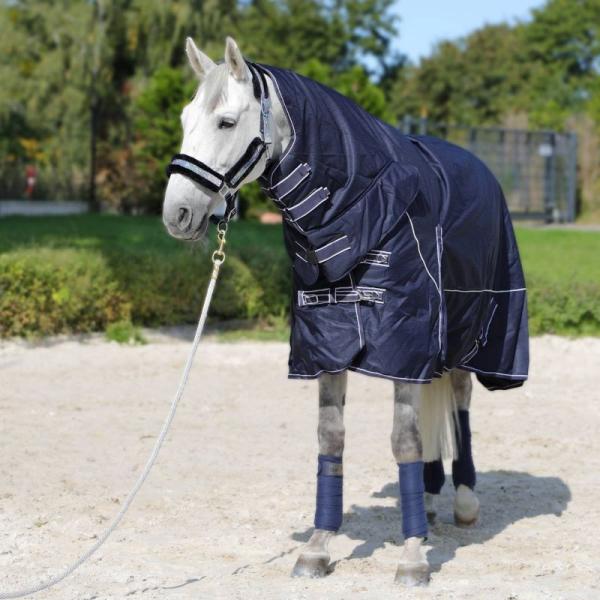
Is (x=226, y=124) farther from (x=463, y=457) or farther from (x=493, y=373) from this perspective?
(x=463, y=457)

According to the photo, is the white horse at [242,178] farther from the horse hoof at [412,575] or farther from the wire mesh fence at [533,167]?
the wire mesh fence at [533,167]

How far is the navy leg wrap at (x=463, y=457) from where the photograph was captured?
5.29m

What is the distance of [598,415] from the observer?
25.7ft

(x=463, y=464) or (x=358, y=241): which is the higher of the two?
(x=358, y=241)

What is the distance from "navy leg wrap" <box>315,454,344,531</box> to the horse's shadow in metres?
0.23

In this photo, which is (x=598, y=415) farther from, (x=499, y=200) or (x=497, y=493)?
(x=499, y=200)

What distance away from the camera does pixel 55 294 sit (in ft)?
34.3

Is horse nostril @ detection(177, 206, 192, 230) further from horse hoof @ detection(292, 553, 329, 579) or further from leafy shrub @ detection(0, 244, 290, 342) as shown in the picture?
leafy shrub @ detection(0, 244, 290, 342)

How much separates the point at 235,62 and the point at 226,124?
0.71 feet

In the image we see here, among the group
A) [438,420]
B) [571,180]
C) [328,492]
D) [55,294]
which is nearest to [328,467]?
[328,492]

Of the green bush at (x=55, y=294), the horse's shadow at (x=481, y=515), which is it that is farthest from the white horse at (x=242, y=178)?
the green bush at (x=55, y=294)

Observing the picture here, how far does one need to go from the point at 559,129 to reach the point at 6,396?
27.6 m

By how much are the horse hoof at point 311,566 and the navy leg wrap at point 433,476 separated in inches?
40.4

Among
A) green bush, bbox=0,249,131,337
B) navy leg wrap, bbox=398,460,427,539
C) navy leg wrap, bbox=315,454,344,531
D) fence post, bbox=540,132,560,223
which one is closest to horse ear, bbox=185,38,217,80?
navy leg wrap, bbox=315,454,344,531
